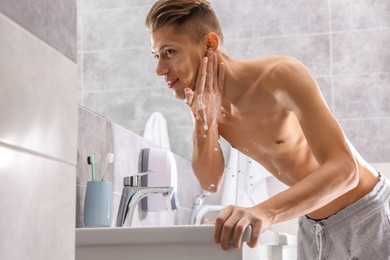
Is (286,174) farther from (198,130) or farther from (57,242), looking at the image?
(57,242)

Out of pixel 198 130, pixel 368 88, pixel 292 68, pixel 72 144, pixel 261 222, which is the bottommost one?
pixel 261 222

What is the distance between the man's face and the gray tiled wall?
1.14 m

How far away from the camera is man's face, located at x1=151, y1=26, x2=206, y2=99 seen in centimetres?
160

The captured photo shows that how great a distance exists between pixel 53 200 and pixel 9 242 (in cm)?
9

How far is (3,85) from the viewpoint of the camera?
1.69 feet

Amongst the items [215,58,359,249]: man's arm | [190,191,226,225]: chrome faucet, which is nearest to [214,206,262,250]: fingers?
[215,58,359,249]: man's arm

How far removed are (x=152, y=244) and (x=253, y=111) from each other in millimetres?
557

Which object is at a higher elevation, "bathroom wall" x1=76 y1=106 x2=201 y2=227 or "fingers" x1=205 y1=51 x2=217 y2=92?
"fingers" x1=205 y1=51 x2=217 y2=92

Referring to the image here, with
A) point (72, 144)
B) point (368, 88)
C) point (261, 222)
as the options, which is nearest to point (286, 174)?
point (261, 222)

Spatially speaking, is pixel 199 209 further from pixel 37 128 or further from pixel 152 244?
pixel 37 128

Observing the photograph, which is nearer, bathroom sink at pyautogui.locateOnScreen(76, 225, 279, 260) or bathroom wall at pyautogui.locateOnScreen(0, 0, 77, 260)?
bathroom wall at pyautogui.locateOnScreen(0, 0, 77, 260)

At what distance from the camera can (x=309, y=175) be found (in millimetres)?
1239

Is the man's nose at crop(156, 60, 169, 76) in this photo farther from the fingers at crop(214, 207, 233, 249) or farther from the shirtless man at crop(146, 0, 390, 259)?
the fingers at crop(214, 207, 233, 249)

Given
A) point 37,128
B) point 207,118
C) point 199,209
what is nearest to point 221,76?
point 207,118
